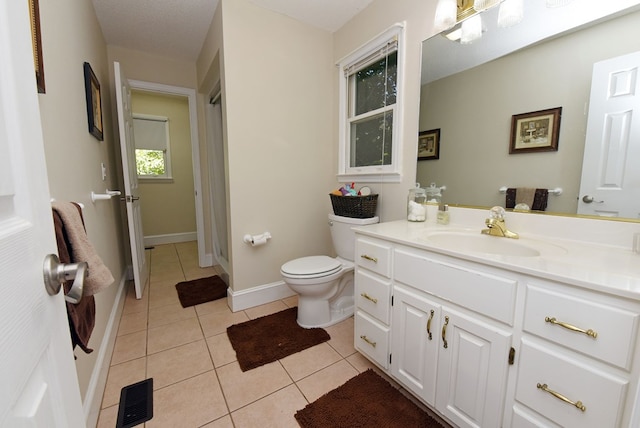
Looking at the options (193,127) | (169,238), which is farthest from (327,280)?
(169,238)

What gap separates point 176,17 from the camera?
2.15 m

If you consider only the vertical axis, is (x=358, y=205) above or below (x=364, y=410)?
above

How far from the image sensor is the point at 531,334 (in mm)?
842

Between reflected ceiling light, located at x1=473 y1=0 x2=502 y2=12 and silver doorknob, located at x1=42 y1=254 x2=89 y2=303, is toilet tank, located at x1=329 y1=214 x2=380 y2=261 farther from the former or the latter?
silver doorknob, located at x1=42 y1=254 x2=89 y2=303

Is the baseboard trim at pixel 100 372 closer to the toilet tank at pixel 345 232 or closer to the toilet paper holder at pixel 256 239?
the toilet paper holder at pixel 256 239

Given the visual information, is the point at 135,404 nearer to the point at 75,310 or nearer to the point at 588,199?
the point at 75,310

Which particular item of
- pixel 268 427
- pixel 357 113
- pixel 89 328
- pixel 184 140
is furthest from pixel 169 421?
pixel 184 140

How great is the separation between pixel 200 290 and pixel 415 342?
6.81 feet

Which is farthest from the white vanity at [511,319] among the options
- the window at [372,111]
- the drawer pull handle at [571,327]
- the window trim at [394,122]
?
the window at [372,111]

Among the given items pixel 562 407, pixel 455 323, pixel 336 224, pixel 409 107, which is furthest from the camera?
pixel 336 224

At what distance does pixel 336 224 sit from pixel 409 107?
0.96 meters

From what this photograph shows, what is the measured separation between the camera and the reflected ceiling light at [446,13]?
1417mm

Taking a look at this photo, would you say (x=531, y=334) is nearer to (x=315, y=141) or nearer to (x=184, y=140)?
(x=315, y=141)

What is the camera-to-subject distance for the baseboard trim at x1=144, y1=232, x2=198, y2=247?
13.7 feet
